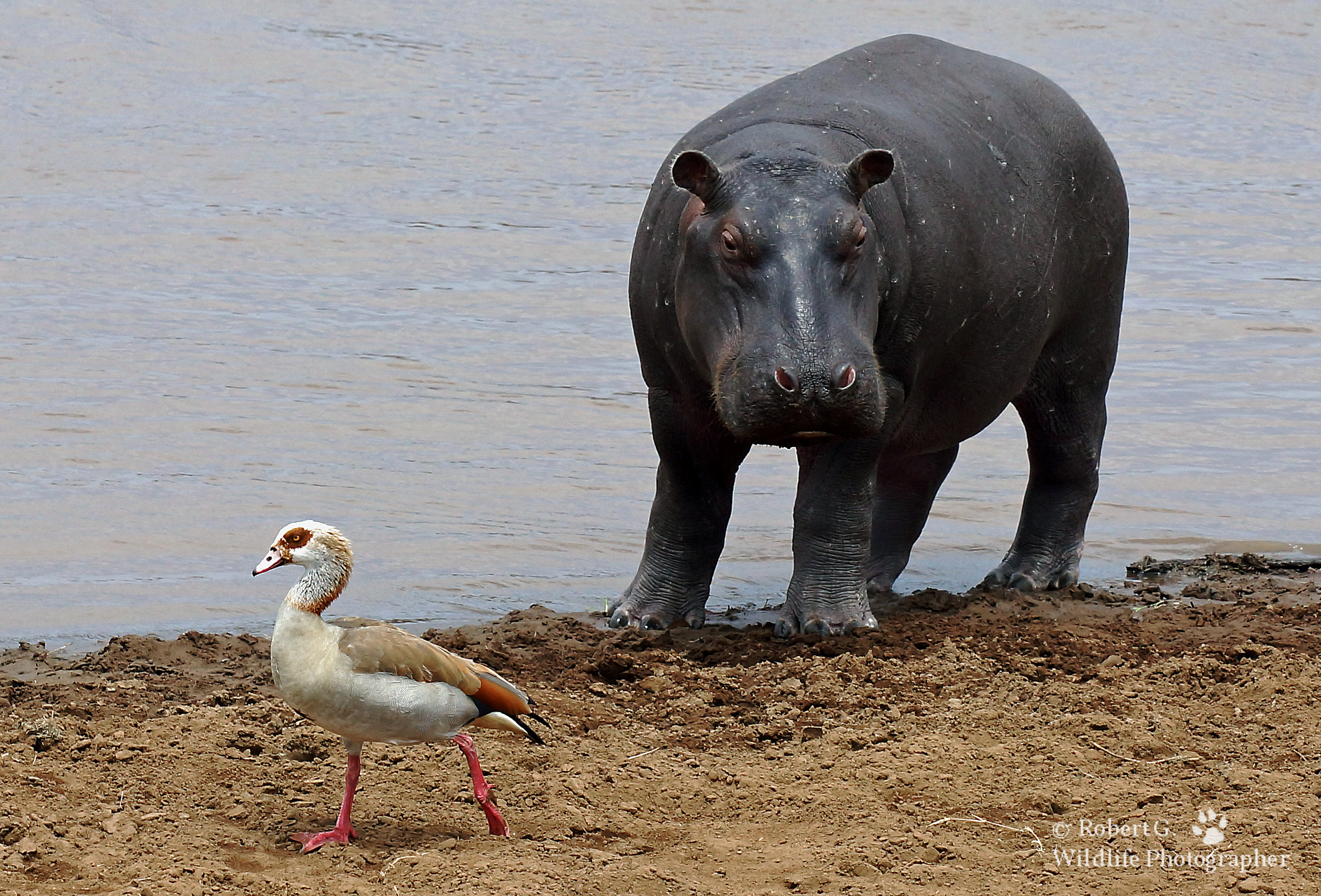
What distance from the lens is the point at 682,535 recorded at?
6969 millimetres

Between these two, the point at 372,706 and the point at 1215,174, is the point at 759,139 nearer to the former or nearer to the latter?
the point at 372,706

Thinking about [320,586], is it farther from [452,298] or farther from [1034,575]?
[452,298]

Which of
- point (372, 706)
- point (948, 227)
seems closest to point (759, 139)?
point (948, 227)

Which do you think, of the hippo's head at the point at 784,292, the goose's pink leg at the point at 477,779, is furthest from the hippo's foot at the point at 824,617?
the goose's pink leg at the point at 477,779

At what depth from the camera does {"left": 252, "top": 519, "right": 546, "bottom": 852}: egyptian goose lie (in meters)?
4.32

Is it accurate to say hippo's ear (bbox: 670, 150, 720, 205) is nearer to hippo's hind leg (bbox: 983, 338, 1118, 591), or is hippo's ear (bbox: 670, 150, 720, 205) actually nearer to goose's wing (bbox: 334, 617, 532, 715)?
goose's wing (bbox: 334, 617, 532, 715)

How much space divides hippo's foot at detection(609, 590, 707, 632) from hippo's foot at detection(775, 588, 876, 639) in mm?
396

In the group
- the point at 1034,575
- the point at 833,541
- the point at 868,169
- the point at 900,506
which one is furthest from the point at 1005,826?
the point at 900,506

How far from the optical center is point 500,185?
15.2 m

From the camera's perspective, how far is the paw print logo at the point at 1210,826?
14.9 ft

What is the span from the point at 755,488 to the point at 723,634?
8.40 feet

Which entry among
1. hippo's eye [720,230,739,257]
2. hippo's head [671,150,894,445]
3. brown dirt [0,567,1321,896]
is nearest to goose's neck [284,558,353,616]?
brown dirt [0,567,1321,896]

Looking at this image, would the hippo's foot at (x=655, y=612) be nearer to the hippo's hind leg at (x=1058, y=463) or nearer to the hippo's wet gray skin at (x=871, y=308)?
the hippo's wet gray skin at (x=871, y=308)

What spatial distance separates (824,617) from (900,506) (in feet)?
4.38
